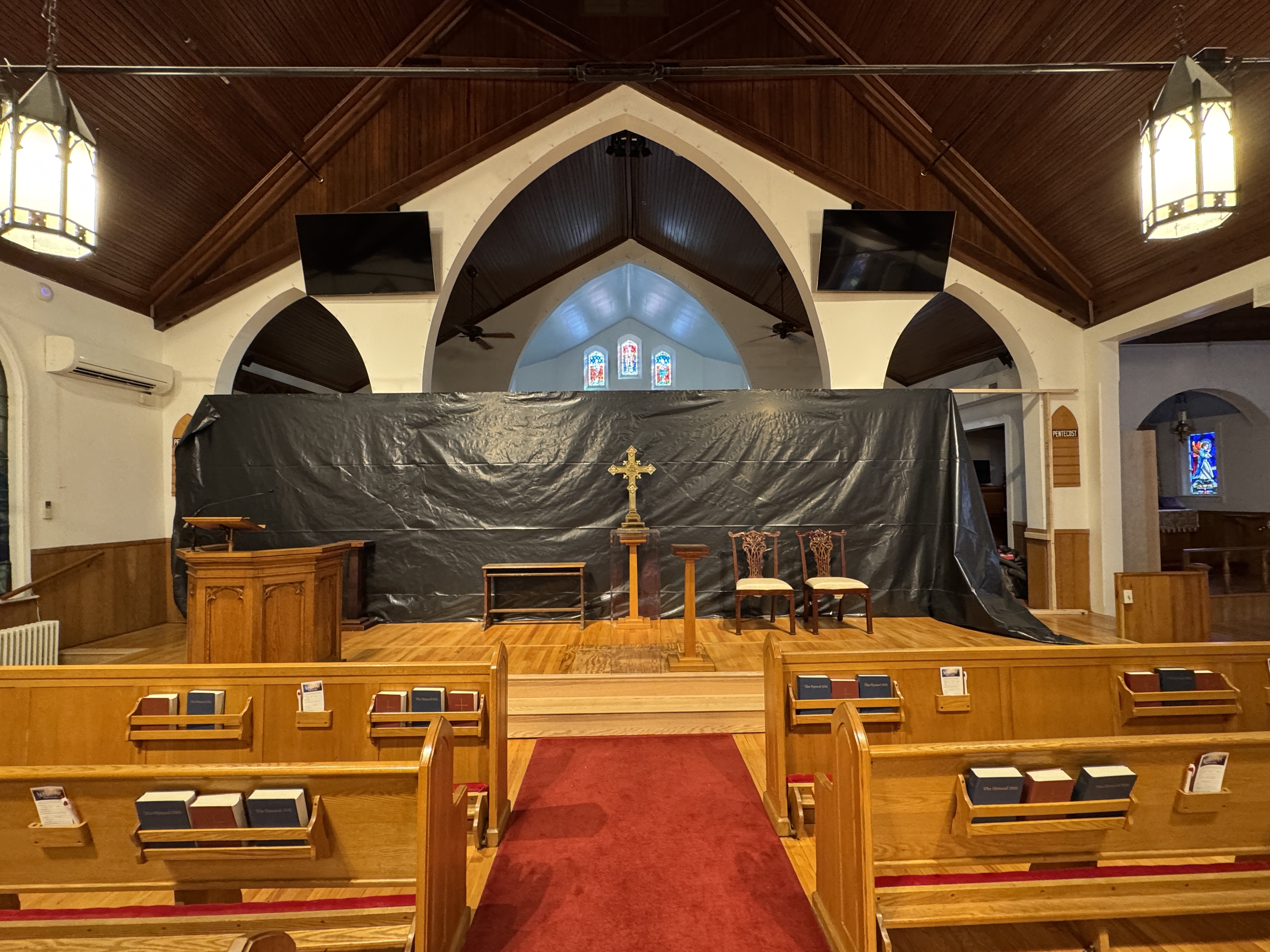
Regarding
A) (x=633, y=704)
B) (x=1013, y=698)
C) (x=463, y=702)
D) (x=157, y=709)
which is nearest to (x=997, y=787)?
(x=1013, y=698)

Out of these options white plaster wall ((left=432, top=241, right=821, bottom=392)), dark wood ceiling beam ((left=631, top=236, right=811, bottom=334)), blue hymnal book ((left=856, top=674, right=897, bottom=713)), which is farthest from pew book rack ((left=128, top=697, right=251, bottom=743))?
dark wood ceiling beam ((left=631, top=236, right=811, bottom=334))

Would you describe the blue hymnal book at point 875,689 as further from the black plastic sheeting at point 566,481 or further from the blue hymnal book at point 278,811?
the black plastic sheeting at point 566,481

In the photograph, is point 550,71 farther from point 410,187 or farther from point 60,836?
point 60,836

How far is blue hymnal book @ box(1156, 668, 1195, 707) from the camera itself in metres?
2.24

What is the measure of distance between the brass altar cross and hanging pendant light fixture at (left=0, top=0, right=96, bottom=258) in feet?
11.1

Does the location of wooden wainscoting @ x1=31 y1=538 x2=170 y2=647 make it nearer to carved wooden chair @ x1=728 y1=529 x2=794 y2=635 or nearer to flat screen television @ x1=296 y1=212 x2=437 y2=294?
flat screen television @ x1=296 y1=212 x2=437 y2=294

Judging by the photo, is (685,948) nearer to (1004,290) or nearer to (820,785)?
(820,785)

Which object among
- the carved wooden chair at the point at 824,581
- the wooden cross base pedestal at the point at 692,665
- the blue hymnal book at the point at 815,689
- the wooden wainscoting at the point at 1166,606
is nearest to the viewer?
the blue hymnal book at the point at 815,689

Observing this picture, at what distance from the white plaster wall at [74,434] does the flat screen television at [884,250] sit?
225 inches

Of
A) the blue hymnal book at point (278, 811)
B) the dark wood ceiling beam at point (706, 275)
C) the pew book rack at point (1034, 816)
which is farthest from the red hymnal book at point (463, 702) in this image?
the dark wood ceiling beam at point (706, 275)

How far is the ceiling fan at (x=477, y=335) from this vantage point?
867cm

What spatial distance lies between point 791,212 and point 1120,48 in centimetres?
234

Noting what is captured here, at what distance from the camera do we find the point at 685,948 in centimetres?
172

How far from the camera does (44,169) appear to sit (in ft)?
5.86
